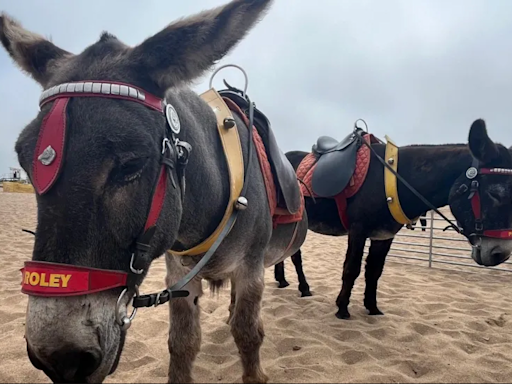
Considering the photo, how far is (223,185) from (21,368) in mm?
1997

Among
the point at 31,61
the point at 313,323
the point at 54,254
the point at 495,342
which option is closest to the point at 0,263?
the point at 313,323

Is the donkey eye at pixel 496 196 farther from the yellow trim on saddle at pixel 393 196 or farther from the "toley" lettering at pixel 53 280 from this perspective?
the "toley" lettering at pixel 53 280

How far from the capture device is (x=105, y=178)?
111cm

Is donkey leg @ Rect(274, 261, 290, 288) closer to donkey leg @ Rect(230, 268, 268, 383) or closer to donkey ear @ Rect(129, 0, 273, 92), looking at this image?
donkey leg @ Rect(230, 268, 268, 383)

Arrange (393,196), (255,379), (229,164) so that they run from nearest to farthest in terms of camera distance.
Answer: (229,164) → (255,379) → (393,196)

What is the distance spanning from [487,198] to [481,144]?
0.49m

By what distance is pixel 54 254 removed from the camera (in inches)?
41.7

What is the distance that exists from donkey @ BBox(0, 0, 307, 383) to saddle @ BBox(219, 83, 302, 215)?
0.83m

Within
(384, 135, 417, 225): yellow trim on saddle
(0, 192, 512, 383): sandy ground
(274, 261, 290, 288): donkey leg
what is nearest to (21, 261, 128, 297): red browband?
(0, 192, 512, 383): sandy ground

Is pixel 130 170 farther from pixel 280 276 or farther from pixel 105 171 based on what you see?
pixel 280 276

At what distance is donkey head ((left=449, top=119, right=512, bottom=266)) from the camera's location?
3.18m

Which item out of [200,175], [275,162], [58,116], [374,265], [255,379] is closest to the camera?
[58,116]

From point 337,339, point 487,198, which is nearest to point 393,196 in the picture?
point 487,198

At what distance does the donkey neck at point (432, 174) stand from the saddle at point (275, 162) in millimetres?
1595
